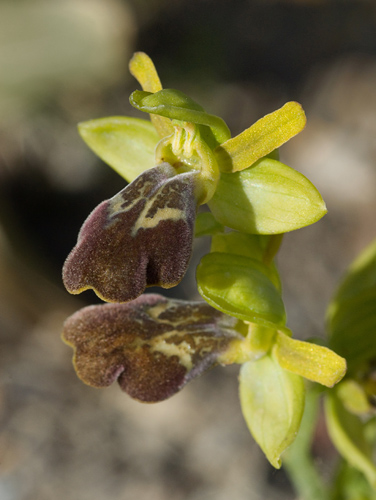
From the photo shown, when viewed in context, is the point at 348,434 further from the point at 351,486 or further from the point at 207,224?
the point at 207,224

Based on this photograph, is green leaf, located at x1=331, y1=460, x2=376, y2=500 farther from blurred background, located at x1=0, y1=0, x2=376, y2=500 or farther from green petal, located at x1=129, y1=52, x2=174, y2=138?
blurred background, located at x1=0, y1=0, x2=376, y2=500

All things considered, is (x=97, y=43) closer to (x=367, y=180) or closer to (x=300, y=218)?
(x=367, y=180)

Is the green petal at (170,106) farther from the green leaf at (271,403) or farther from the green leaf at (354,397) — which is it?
the green leaf at (354,397)

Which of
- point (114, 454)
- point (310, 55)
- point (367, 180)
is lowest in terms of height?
point (114, 454)

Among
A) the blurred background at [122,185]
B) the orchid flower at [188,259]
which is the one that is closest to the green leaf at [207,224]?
the orchid flower at [188,259]

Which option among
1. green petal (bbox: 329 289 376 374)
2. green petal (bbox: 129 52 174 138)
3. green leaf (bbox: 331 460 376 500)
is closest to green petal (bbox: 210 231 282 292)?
green petal (bbox: 129 52 174 138)

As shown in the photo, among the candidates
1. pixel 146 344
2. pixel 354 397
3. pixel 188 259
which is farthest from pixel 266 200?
pixel 354 397

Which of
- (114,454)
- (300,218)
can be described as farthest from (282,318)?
(114,454)
